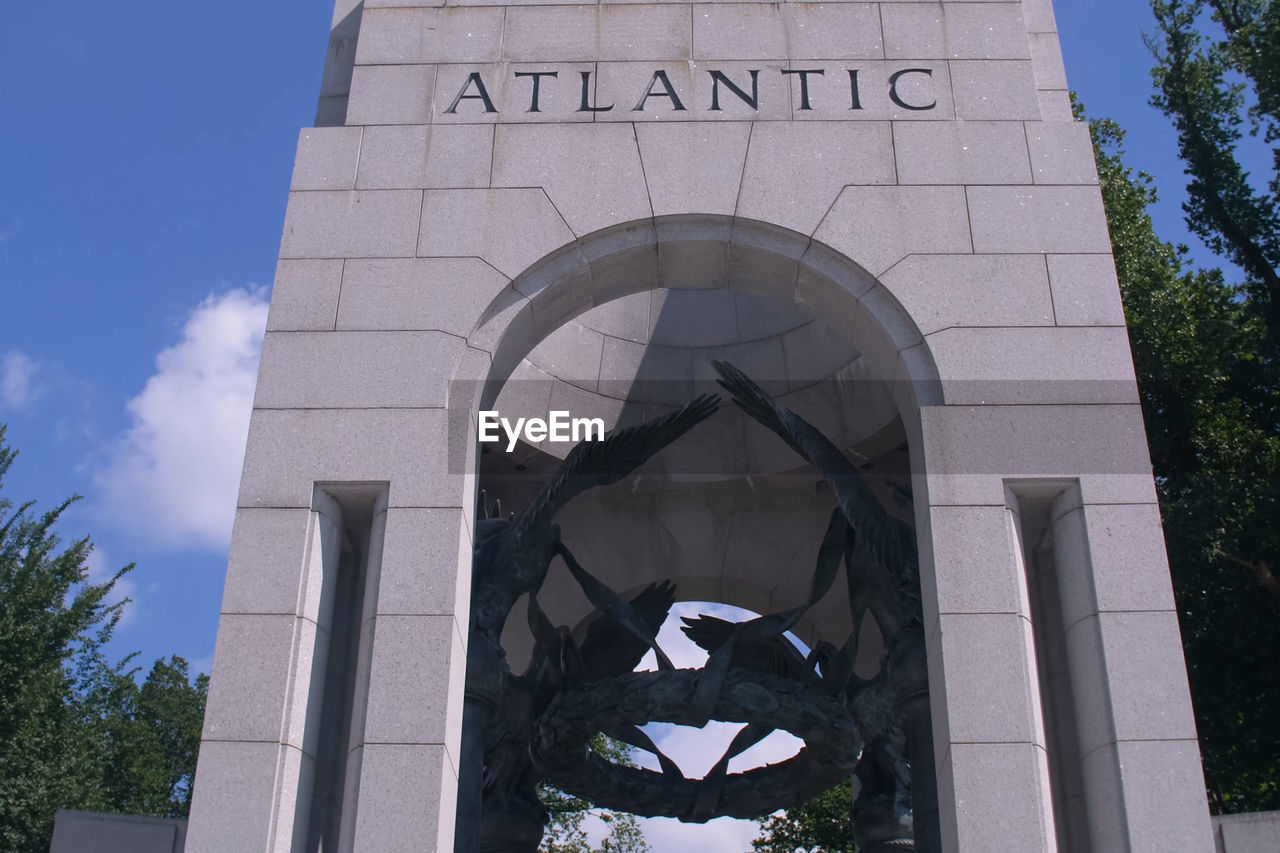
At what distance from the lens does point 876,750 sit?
43.4 ft

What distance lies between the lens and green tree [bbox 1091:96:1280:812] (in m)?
18.6

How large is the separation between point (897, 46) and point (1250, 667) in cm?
1129

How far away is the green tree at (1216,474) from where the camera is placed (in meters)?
18.6

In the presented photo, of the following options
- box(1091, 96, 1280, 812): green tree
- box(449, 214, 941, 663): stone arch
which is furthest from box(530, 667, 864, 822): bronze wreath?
box(1091, 96, 1280, 812): green tree

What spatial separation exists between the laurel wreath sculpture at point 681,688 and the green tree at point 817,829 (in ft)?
64.5

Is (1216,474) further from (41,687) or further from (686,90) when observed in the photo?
(41,687)

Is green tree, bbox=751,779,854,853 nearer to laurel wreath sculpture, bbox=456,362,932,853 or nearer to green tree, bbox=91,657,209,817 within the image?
green tree, bbox=91,657,209,817

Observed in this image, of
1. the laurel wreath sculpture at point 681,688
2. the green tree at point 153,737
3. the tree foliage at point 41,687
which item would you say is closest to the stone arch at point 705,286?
the laurel wreath sculpture at point 681,688

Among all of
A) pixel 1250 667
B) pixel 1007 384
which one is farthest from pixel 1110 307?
pixel 1250 667

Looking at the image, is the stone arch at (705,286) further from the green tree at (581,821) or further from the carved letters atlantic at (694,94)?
the green tree at (581,821)

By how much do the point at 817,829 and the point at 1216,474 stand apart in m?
16.3

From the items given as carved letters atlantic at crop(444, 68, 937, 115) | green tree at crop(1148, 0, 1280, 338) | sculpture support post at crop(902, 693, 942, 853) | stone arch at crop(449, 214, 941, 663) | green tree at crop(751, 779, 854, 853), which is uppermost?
green tree at crop(1148, 0, 1280, 338)

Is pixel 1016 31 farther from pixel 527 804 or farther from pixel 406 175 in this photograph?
pixel 527 804

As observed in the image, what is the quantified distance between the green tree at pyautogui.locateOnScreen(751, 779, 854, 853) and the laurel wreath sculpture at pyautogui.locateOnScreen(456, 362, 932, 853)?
19.6 m
